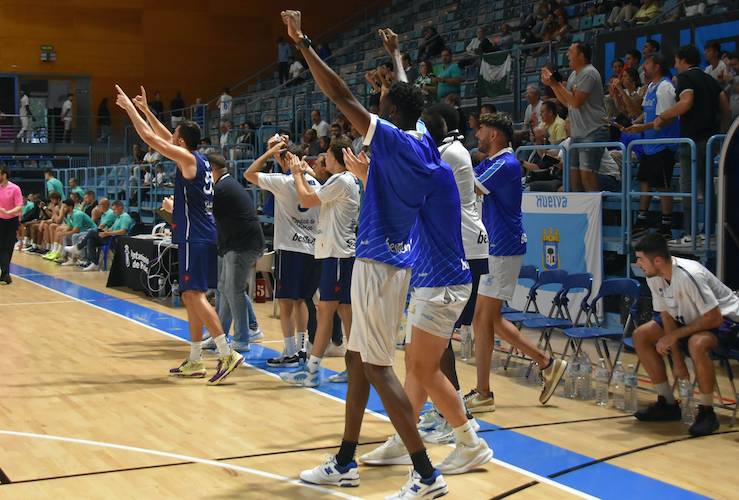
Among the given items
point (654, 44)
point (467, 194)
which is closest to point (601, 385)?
point (467, 194)

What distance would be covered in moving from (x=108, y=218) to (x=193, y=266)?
1047cm

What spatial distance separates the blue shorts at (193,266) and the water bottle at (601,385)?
318 centimetres

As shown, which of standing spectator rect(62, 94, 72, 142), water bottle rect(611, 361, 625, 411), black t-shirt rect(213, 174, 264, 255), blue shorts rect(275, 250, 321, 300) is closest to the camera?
water bottle rect(611, 361, 625, 411)

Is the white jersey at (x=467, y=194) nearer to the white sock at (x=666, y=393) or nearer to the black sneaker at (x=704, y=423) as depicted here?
the white sock at (x=666, y=393)

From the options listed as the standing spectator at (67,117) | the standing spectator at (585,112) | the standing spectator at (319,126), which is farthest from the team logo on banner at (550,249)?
the standing spectator at (67,117)

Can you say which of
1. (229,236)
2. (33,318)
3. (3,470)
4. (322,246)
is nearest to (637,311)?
(322,246)

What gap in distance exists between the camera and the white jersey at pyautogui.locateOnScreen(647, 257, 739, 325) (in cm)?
633

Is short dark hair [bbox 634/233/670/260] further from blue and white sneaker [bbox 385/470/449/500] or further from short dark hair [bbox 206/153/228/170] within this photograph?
short dark hair [bbox 206/153/228/170]

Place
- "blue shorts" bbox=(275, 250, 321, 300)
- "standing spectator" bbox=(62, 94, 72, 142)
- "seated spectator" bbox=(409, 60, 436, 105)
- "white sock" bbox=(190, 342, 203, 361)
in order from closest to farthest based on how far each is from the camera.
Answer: "white sock" bbox=(190, 342, 203, 361) → "blue shorts" bbox=(275, 250, 321, 300) → "seated spectator" bbox=(409, 60, 436, 105) → "standing spectator" bbox=(62, 94, 72, 142)

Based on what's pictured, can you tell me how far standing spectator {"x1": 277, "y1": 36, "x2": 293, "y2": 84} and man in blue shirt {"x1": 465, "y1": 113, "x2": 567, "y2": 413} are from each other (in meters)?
20.2

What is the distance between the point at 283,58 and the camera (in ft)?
89.4

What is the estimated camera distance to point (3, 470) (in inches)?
201

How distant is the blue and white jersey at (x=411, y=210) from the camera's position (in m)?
4.53

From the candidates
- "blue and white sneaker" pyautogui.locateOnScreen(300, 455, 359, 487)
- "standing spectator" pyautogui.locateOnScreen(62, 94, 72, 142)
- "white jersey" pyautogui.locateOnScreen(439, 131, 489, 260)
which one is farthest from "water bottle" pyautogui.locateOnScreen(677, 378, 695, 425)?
"standing spectator" pyautogui.locateOnScreen(62, 94, 72, 142)
